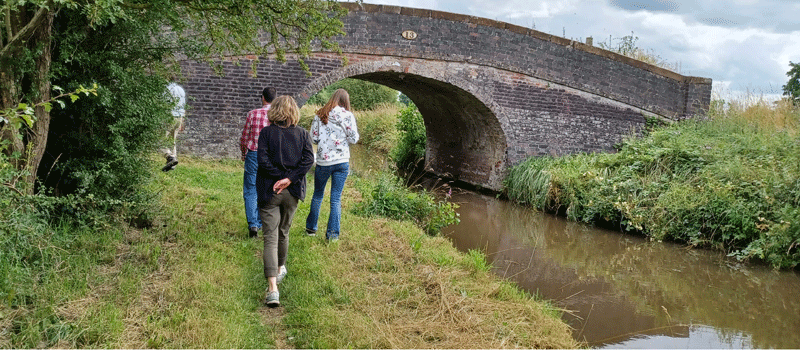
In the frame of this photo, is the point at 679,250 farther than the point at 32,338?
Yes

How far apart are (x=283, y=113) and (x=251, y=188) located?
1.81 m

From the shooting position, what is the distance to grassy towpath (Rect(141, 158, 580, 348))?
3977 millimetres

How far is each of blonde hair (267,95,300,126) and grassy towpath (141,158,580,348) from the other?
1.27m

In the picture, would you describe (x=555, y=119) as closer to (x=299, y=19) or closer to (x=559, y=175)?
(x=559, y=175)

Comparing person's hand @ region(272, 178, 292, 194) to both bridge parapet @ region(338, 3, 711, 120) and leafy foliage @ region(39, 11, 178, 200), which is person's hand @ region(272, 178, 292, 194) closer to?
leafy foliage @ region(39, 11, 178, 200)

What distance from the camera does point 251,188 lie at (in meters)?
6.36

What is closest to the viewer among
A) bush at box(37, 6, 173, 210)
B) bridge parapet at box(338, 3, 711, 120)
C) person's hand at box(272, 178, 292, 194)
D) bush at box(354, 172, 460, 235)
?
person's hand at box(272, 178, 292, 194)

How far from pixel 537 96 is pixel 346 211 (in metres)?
7.73

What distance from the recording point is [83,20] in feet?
17.7

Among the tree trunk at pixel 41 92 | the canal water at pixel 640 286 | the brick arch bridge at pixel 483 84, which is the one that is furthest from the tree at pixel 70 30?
the brick arch bridge at pixel 483 84

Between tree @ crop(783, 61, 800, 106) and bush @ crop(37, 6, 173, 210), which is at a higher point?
tree @ crop(783, 61, 800, 106)

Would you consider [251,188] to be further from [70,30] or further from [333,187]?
[70,30]

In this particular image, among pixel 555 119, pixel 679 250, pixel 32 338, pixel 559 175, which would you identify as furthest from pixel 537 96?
pixel 32 338

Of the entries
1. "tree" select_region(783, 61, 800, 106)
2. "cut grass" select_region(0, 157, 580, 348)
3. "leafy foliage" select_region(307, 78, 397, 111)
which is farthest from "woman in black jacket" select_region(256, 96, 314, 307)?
"leafy foliage" select_region(307, 78, 397, 111)
